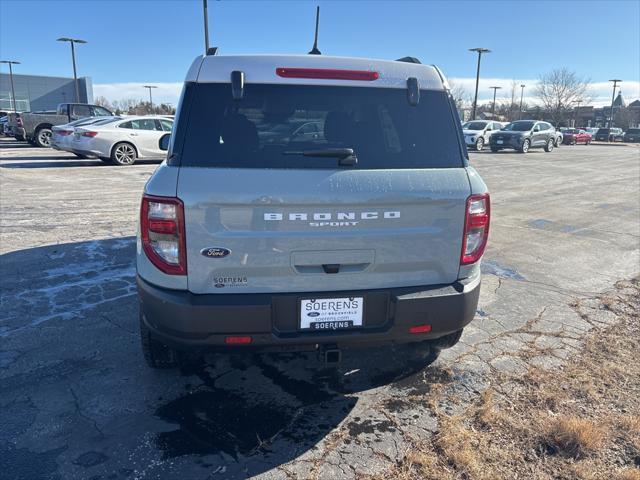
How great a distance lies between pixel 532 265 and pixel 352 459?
172 inches

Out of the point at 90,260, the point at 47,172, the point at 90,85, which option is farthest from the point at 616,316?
the point at 90,85

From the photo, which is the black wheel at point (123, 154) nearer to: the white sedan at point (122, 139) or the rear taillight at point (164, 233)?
the white sedan at point (122, 139)

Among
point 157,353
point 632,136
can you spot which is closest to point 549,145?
point 157,353

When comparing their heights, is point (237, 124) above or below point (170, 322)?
above

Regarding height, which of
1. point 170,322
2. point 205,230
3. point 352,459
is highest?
point 205,230

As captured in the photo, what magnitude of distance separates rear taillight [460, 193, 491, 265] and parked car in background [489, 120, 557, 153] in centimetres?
2558

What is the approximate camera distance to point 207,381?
10.6 ft

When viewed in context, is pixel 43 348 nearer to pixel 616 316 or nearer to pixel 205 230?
pixel 205 230

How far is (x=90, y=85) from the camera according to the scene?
6619cm

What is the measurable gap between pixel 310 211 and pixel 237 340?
2.60 feet

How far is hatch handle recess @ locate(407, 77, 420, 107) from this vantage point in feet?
9.10

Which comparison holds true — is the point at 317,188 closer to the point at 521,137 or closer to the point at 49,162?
the point at 49,162

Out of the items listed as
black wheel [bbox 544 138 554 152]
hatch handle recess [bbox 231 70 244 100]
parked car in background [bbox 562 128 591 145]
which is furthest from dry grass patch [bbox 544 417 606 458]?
parked car in background [bbox 562 128 591 145]

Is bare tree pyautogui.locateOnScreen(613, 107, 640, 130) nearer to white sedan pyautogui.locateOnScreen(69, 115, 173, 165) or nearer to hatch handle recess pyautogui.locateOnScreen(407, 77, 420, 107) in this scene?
white sedan pyautogui.locateOnScreen(69, 115, 173, 165)
